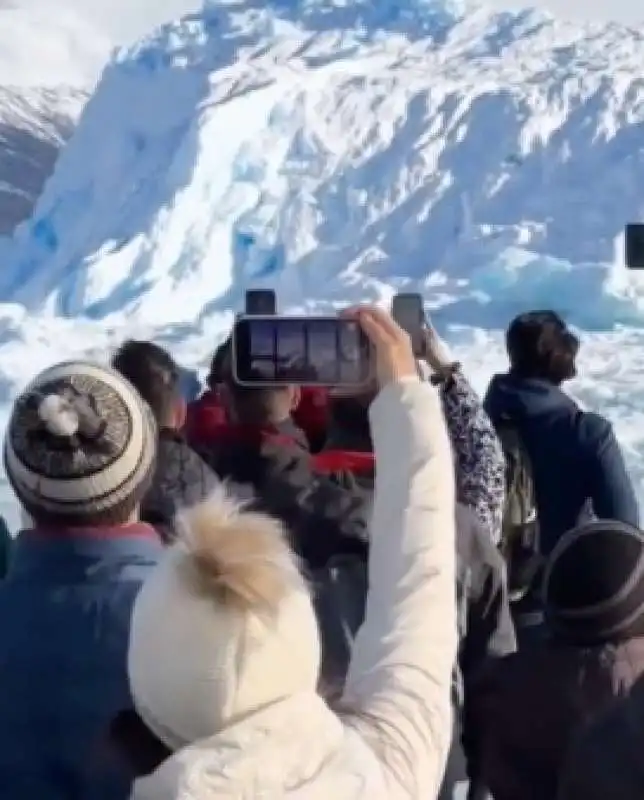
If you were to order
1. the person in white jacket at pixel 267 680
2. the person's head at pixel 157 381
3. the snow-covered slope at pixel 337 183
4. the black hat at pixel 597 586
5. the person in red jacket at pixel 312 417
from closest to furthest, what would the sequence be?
the person in white jacket at pixel 267 680 → the black hat at pixel 597 586 → the person's head at pixel 157 381 → the person in red jacket at pixel 312 417 → the snow-covered slope at pixel 337 183

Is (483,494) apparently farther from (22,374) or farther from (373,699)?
(22,374)

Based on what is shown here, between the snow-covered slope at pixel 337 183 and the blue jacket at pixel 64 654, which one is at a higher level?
the snow-covered slope at pixel 337 183

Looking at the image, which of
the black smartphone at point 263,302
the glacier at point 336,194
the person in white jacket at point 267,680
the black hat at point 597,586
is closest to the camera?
the person in white jacket at point 267,680

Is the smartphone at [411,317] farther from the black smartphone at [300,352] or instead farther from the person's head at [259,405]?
the person's head at [259,405]

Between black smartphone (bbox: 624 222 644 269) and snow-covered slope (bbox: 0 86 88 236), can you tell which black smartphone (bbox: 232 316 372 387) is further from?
snow-covered slope (bbox: 0 86 88 236)

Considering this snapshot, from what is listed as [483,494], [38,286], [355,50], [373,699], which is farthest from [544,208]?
[373,699]

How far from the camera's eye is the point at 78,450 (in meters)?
1.25

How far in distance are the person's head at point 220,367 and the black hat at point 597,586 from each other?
63 cm

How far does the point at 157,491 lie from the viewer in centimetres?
186

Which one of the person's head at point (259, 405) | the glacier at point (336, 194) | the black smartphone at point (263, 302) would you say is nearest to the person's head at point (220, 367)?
the person's head at point (259, 405)

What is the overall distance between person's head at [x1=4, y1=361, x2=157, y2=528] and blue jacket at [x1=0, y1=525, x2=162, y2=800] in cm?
2

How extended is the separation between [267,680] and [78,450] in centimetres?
39

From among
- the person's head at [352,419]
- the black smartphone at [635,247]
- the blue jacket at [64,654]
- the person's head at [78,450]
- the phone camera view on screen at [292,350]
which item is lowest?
the blue jacket at [64,654]

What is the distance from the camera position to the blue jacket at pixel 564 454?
2.43 m
